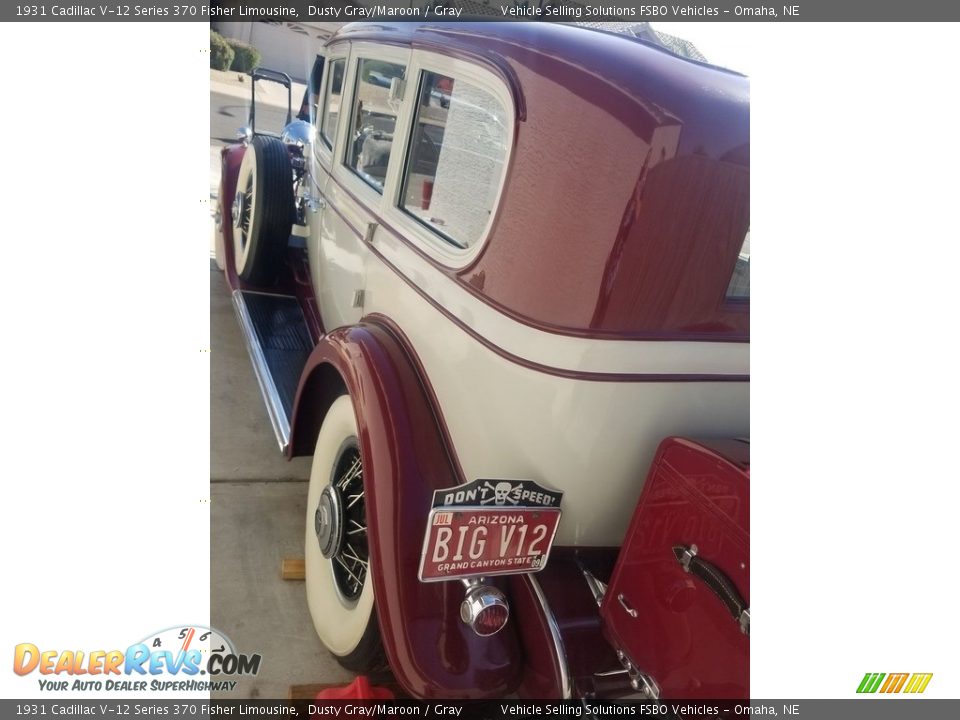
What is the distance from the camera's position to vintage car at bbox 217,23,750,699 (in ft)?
4.21

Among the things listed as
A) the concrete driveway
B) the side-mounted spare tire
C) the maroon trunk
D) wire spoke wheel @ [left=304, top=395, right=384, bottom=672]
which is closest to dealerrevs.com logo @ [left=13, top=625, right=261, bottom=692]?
the concrete driveway

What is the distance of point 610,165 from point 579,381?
17.2 inches

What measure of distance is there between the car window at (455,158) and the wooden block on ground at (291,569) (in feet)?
4.23

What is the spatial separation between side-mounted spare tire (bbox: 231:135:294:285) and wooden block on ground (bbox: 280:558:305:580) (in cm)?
153

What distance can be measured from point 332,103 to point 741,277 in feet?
6.71

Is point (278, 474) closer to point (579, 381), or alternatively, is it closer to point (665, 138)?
point (579, 381)

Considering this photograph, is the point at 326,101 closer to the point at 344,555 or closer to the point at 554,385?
the point at 344,555

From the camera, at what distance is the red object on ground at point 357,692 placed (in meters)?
1.78

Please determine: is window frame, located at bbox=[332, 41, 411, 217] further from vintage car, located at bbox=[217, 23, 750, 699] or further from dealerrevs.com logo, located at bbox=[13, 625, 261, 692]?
dealerrevs.com logo, located at bbox=[13, 625, 261, 692]
